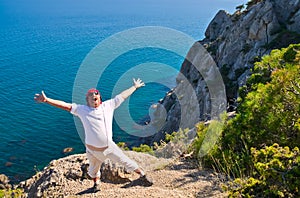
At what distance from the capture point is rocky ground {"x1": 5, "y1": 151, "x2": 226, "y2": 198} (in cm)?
831

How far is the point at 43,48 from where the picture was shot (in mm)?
72875

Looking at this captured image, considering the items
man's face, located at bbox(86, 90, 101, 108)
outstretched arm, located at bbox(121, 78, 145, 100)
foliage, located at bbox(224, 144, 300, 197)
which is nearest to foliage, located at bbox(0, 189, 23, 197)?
man's face, located at bbox(86, 90, 101, 108)

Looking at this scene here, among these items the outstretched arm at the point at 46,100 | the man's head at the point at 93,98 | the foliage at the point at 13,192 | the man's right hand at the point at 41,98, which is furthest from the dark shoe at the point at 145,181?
the foliage at the point at 13,192

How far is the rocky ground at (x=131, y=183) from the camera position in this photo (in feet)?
27.3

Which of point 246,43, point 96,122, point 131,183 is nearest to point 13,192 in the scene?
point 131,183

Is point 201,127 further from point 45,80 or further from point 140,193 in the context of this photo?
point 45,80

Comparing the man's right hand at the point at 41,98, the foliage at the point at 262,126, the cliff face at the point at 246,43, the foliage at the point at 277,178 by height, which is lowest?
the foliage at the point at 277,178

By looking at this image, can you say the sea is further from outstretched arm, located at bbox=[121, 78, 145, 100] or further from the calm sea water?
outstretched arm, located at bbox=[121, 78, 145, 100]

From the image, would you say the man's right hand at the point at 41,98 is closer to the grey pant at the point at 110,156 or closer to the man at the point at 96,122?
the man at the point at 96,122

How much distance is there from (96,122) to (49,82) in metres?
47.4

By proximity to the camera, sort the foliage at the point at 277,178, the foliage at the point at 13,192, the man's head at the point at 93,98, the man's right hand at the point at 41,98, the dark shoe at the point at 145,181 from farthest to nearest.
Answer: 1. the foliage at the point at 13,192
2. the dark shoe at the point at 145,181
3. the man's head at the point at 93,98
4. the man's right hand at the point at 41,98
5. the foliage at the point at 277,178

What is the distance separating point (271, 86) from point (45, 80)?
4985cm

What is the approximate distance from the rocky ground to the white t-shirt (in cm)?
152

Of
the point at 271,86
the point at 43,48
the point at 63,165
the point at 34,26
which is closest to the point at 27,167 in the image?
the point at 63,165
